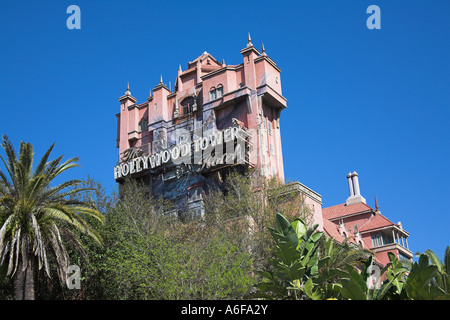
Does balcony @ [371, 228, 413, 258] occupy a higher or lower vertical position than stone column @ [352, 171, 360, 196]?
lower

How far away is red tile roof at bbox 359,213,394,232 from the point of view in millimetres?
48688

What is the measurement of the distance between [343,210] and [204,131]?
19.7 metres

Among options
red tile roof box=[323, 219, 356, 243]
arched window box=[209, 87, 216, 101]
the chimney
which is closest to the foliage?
red tile roof box=[323, 219, 356, 243]

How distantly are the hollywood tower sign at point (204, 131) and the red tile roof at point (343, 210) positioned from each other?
1556cm

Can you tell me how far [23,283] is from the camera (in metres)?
22.4

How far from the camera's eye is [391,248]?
48.2m

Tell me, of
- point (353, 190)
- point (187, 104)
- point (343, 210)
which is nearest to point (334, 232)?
point (343, 210)

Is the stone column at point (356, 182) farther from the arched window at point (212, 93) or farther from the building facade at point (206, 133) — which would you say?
the arched window at point (212, 93)

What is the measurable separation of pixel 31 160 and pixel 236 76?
70.1 feet

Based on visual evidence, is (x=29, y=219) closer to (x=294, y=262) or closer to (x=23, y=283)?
(x=23, y=283)

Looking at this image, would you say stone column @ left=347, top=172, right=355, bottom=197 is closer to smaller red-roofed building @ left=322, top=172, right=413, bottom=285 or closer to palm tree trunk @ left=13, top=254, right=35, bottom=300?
smaller red-roofed building @ left=322, top=172, right=413, bottom=285

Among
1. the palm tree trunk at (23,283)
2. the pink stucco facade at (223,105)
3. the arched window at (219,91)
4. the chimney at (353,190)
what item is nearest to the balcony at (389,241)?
the chimney at (353,190)

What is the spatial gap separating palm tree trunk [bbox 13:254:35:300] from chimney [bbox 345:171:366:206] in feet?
125
